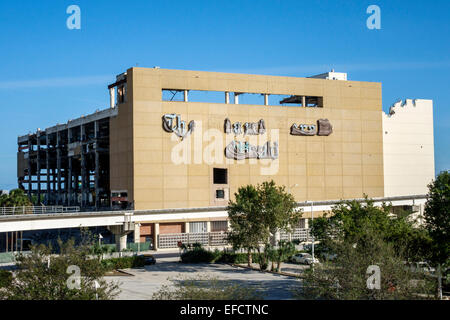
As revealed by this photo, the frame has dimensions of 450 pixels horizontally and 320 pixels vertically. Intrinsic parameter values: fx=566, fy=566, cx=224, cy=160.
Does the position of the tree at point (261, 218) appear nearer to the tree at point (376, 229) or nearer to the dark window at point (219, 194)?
the tree at point (376, 229)

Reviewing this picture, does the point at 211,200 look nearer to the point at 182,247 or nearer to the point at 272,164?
the point at 272,164

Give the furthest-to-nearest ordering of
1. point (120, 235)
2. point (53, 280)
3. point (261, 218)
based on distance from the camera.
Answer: point (120, 235)
point (261, 218)
point (53, 280)

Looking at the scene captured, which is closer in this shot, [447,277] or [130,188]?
[447,277]

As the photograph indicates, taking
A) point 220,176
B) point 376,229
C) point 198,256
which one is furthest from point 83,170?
point 376,229

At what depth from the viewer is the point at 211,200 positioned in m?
96.1

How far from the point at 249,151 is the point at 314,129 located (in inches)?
561

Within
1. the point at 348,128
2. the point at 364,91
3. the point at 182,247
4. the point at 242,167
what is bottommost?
the point at 182,247

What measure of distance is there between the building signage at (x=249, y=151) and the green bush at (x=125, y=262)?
3232 centimetres

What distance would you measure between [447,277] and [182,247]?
132 ft

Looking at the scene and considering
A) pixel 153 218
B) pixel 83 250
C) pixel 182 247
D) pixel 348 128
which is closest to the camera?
pixel 83 250

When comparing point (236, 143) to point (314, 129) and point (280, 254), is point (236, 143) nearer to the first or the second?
point (314, 129)

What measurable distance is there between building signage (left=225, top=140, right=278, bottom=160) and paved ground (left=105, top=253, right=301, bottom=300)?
90.2 ft

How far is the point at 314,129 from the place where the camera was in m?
104
